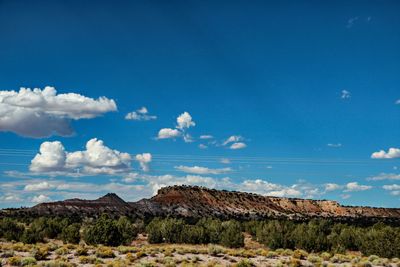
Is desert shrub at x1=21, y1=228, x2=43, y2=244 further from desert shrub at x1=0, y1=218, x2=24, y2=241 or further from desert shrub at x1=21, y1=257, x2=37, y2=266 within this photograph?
desert shrub at x1=21, y1=257, x2=37, y2=266

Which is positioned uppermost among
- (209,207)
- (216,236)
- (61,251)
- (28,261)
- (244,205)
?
(244,205)

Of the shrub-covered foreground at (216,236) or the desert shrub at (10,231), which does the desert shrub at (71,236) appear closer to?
the shrub-covered foreground at (216,236)

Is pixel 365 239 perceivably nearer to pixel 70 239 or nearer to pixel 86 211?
pixel 70 239

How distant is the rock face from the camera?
12619cm

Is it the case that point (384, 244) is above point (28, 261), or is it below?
above

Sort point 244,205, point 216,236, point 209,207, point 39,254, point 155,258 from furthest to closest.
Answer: point 244,205, point 209,207, point 216,236, point 155,258, point 39,254

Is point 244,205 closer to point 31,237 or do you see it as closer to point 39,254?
point 31,237

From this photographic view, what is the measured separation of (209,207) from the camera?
157250 millimetres

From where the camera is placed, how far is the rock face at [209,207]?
12619 centimetres

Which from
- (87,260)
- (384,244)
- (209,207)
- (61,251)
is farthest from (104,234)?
(209,207)

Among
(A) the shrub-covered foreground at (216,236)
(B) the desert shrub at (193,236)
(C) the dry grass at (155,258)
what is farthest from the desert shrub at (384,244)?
(B) the desert shrub at (193,236)

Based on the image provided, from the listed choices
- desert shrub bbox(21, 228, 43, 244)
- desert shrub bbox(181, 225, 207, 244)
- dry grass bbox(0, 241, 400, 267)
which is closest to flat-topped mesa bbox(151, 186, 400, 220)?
desert shrub bbox(181, 225, 207, 244)

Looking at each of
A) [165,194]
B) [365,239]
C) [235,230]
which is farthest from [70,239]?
[165,194]

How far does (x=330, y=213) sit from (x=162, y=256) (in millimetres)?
160007
